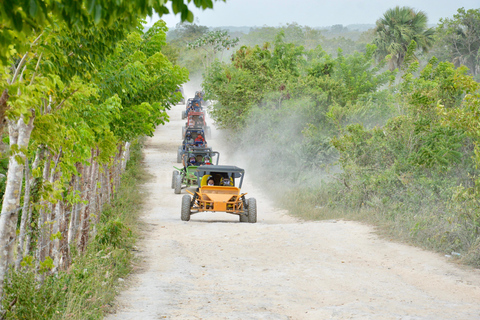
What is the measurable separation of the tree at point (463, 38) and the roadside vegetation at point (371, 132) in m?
0.14

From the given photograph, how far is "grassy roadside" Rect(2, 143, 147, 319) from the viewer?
5.17m

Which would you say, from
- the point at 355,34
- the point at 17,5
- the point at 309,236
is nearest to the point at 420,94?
the point at 309,236

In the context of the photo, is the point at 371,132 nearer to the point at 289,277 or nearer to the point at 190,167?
the point at 190,167

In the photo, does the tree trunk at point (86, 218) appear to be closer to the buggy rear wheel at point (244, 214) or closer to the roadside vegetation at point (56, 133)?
the roadside vegetation at point (56, 133)

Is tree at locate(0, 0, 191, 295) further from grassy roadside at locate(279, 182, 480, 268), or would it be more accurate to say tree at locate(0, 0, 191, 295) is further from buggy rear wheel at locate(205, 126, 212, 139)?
buggy rear wheel at locate(205, 126, 212, 139)

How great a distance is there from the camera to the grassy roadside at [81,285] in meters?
5.17

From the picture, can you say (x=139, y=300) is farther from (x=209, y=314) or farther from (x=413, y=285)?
(x=413, y=285)

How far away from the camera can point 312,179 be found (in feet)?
62.2

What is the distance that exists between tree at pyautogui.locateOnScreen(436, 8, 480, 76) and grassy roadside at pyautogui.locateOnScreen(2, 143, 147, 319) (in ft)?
107

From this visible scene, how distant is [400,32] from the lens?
3225 cm

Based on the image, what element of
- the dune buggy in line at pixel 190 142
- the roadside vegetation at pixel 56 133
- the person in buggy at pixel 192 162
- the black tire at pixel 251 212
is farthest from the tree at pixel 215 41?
the roadside vegetation at pixel 56 133

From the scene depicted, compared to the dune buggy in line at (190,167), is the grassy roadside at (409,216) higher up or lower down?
lower down

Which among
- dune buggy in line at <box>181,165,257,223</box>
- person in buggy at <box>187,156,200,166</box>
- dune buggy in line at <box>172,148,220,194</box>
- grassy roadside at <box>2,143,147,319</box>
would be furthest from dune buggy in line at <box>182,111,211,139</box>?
grassy roadside at <box>2,143,147,319</box>

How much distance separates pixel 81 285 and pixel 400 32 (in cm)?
2942
